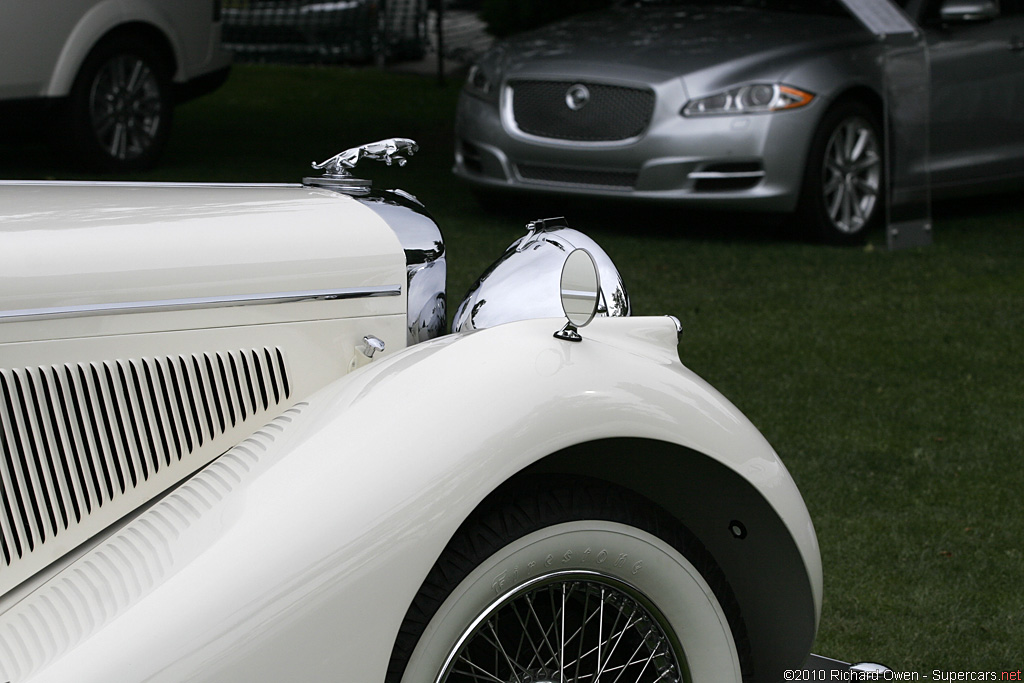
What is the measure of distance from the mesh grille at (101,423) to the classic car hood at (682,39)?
5.30m

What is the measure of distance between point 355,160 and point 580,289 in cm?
91

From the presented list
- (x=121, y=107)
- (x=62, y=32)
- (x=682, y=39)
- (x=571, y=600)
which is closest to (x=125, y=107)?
(x=121, y=107)

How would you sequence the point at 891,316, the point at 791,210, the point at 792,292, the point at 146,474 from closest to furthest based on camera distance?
the point at 146,474, the point at 891,316, the point at 792,292, the point at 791,210

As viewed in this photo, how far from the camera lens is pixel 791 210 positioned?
705cm

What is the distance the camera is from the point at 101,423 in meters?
2.02

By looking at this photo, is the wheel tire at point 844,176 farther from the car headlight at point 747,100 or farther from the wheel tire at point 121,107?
the wheel tire at point 121,107

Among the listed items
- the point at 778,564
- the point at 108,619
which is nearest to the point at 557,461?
the point at 778,564

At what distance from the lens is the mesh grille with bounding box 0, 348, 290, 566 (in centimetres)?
195

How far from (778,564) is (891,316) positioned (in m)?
3.68

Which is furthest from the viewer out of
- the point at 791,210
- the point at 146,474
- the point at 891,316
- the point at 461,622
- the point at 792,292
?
the point at 791,210

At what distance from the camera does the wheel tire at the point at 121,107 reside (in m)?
7.98

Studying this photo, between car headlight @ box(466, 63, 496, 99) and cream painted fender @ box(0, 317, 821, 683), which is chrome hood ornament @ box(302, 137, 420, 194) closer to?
cream painted fender @ box(0, 317, 821, 683)

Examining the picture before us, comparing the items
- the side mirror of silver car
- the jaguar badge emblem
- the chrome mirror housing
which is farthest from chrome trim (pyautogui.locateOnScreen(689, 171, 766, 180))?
the chrome mirror housing

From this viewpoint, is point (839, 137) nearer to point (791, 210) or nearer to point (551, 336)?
point (791, 210)
